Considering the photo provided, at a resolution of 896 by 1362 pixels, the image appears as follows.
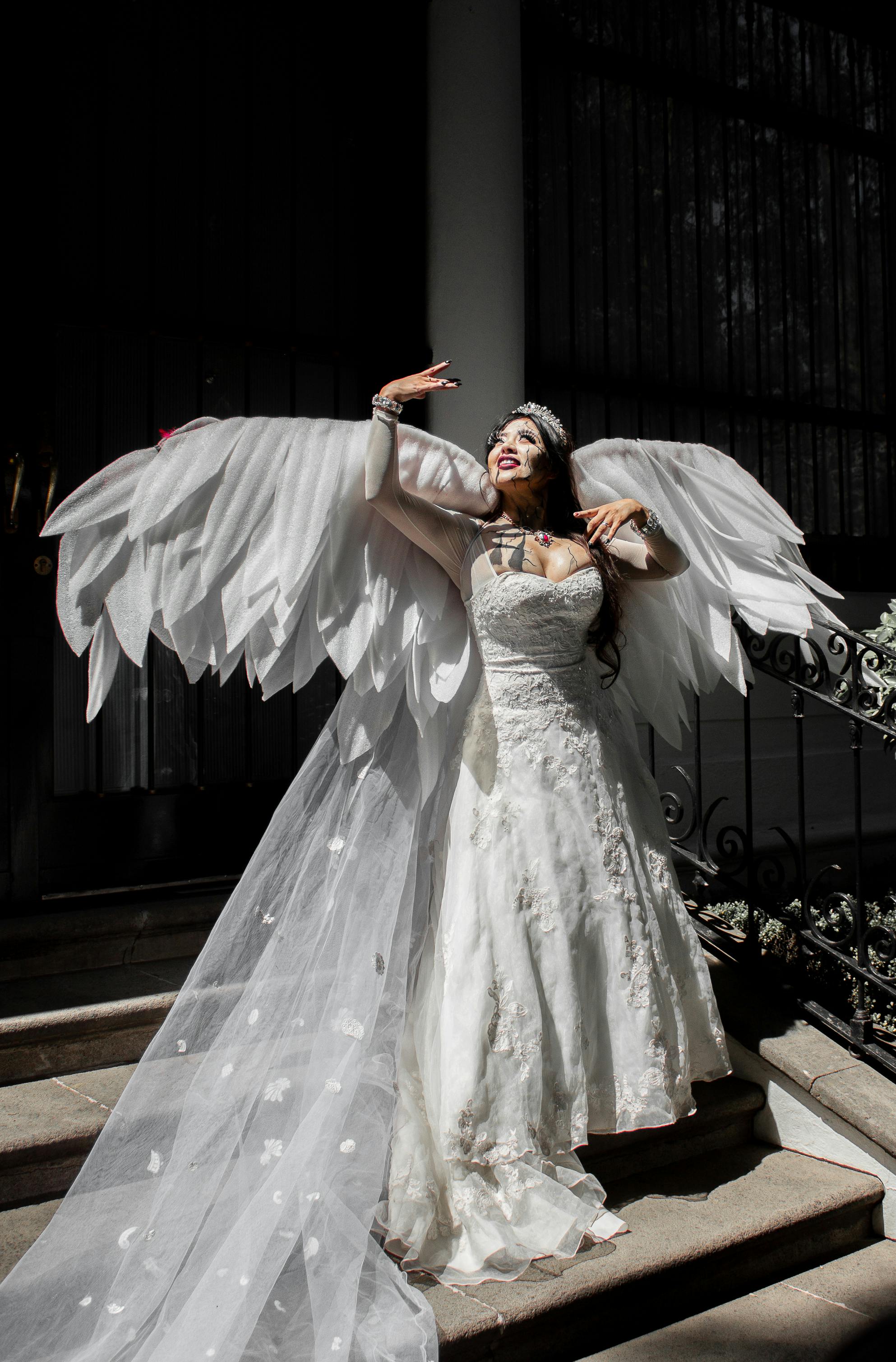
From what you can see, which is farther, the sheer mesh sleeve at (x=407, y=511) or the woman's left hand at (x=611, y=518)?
the woman's left hand at (x=611, y=518)

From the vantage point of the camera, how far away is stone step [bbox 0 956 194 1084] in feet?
9.33

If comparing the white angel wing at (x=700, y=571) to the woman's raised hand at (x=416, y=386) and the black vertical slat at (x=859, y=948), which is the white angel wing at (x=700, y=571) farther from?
the woman's raised hand at (x=416, y=386)

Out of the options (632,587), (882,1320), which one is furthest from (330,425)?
(882,1320)

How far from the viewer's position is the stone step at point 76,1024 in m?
2.84

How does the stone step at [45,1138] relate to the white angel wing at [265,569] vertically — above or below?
below

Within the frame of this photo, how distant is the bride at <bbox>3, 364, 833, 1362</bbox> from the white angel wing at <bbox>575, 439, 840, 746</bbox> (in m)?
0.03

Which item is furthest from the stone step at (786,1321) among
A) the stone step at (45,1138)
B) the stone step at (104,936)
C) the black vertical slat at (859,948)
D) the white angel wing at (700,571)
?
the stone step at (104,936)

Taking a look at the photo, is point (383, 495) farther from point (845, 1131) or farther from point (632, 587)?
point (845, 1131)

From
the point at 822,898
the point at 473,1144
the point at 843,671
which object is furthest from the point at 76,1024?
the point at 822,898

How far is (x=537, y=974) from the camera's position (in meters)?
2.58

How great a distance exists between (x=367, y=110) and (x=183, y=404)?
1.61 metres

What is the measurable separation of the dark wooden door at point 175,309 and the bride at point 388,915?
4.70 feet

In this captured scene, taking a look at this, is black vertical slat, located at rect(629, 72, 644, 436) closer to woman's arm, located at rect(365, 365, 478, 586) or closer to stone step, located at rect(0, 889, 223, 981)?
woman's arm, located at rect(365, 365, 478, 586)

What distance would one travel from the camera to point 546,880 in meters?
2.62
